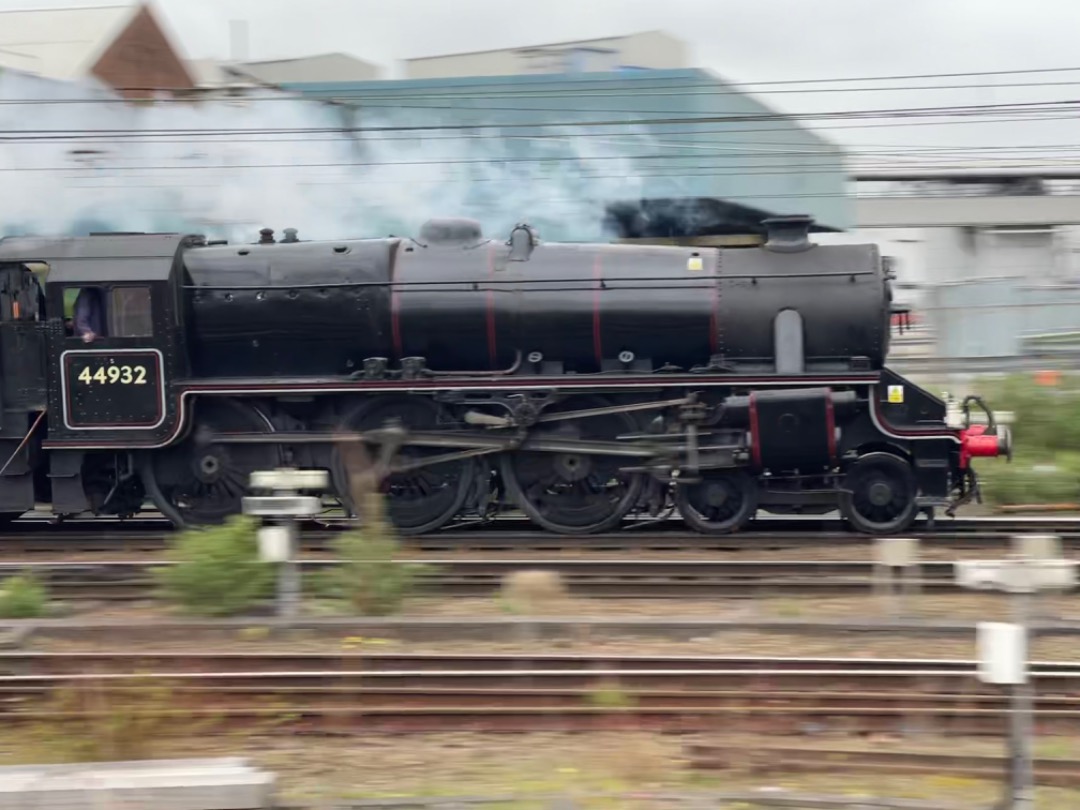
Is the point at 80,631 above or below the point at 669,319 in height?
below

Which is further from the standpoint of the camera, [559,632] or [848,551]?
[848,551]

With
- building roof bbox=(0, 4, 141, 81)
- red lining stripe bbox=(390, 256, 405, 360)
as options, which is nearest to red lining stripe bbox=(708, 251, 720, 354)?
red lining stripe bbox=(390, 256, 405, 360)

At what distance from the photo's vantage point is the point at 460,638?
776 centimetres

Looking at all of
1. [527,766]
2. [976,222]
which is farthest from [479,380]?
[976,222]

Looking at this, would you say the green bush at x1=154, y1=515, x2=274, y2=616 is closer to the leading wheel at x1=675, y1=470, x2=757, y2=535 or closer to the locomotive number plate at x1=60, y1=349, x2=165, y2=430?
the locomotive number plate at x1=60, y1=349, x2=165, y2=430

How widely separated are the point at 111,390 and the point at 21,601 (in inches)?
132

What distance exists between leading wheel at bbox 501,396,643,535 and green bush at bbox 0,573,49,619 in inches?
172

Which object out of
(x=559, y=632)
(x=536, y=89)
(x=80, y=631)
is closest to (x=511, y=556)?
(x=559, y=632)

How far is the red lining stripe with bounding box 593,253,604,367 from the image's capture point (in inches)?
436

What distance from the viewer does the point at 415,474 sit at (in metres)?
11.5

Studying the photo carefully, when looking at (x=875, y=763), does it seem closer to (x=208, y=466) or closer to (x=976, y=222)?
(x=208, y=466)

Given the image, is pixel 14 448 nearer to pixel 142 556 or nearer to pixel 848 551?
pixel 142 556

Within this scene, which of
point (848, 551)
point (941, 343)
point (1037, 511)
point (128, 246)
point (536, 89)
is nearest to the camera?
point (848, 551)

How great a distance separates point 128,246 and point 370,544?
190 inches
